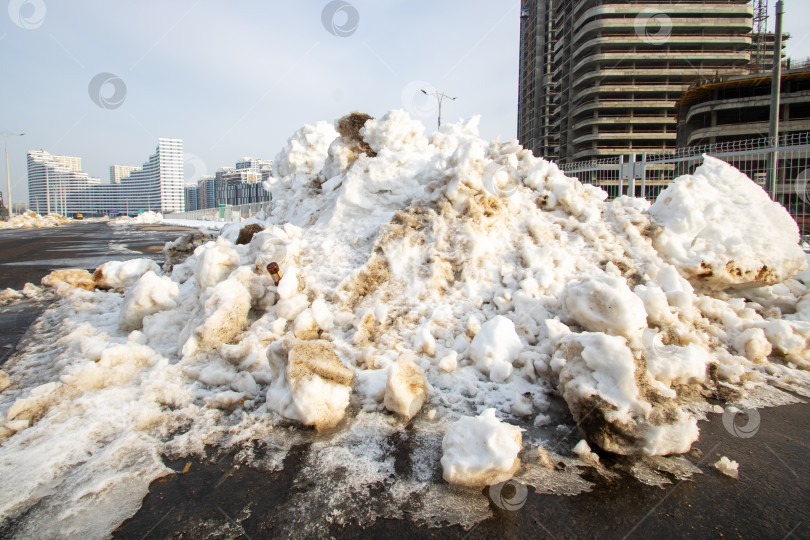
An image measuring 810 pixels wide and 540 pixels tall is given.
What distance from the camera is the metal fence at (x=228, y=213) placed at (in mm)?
26977

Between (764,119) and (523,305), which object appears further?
(764,119)

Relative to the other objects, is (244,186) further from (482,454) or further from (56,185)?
(56,185)

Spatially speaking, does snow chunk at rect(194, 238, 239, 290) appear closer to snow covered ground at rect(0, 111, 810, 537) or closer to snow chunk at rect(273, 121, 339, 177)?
snow covered ground at rect(0, 111, 810, 537)

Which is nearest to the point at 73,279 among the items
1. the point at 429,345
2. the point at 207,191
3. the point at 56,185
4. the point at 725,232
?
the point at 429,345

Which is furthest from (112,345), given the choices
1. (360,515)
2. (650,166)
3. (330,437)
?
(650,166)

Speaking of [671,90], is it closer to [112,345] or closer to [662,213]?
[662,213]

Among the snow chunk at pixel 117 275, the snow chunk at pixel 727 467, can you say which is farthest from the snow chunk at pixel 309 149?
the snow chunk at pixel 727 467

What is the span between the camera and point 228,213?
110ft

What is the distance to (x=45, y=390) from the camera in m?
2.74

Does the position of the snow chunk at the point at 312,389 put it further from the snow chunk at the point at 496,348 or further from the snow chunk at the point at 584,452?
the snow chunk at the point at 584,452

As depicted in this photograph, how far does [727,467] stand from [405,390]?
1685mm

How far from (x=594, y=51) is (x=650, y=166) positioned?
157 feet

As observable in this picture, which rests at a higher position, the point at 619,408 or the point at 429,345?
the point at 429,345

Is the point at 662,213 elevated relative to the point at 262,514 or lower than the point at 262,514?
elevated
